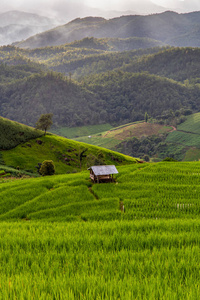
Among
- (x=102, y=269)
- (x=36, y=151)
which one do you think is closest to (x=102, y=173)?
(x=102, y=269)

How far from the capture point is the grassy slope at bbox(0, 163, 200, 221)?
2061cm

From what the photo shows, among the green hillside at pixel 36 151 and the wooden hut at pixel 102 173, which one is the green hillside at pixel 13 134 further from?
the wooden hut at pixel 102 173

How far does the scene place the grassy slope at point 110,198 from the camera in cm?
2061

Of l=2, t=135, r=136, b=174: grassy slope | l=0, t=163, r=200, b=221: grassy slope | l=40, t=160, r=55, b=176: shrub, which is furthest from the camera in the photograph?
l=2, t=135, r=136, b=174: grassy slope

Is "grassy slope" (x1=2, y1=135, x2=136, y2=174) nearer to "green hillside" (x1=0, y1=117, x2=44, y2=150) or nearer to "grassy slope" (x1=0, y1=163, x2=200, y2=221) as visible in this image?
"green hillside" (x1=0, y1=117, x2=44, y2=150)

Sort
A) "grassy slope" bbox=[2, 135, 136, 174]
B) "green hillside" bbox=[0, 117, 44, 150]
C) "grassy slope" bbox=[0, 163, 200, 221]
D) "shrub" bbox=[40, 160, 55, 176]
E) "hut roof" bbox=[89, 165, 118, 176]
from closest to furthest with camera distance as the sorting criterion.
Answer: "grassy slope" bbox=[0, 163, 200, 221] → "hut roof" bbox=[89, 165, 118, 176] → "shrub" bbox=[40, 160, 55, 176] → "grassy slope" bbox=[2, 135, 136, 174] → "green hillside" bbox=[0, 117, 44, 150]

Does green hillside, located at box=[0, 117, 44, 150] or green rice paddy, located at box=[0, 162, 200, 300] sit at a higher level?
green hillside, located at box=[0, 117, 44, 150]

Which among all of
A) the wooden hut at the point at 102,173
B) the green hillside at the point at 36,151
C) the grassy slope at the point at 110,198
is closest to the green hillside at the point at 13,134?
the green hillside at the point at 36,151

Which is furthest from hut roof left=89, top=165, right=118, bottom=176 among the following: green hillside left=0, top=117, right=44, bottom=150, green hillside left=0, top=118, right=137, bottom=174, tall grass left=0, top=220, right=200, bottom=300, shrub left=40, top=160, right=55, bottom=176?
green hillside left=0, top=117, right=44, bottom=150

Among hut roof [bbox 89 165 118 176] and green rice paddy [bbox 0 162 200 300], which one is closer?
green rice paddy [bbox 0 162 200 300]

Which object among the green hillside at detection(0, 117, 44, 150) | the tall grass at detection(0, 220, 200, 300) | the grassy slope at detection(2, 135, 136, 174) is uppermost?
the green hillside at detection(0, 117, 44, 150)

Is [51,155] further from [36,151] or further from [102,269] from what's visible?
[102,269]

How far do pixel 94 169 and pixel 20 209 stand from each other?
12.2m

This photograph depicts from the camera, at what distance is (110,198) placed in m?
25.4
